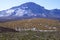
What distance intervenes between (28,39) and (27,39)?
173 mm

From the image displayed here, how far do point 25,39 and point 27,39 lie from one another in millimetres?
252

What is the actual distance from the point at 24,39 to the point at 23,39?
0.13 meters

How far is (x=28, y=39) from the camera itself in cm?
2178

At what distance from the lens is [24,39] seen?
71.2ft

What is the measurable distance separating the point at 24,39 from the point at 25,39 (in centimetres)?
Answer: 16

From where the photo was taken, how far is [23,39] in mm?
21750

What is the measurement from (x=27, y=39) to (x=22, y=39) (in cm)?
66

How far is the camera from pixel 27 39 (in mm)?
21906

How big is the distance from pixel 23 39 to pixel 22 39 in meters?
0.19

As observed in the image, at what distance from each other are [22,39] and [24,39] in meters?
0.25

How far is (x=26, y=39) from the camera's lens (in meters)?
21.9
